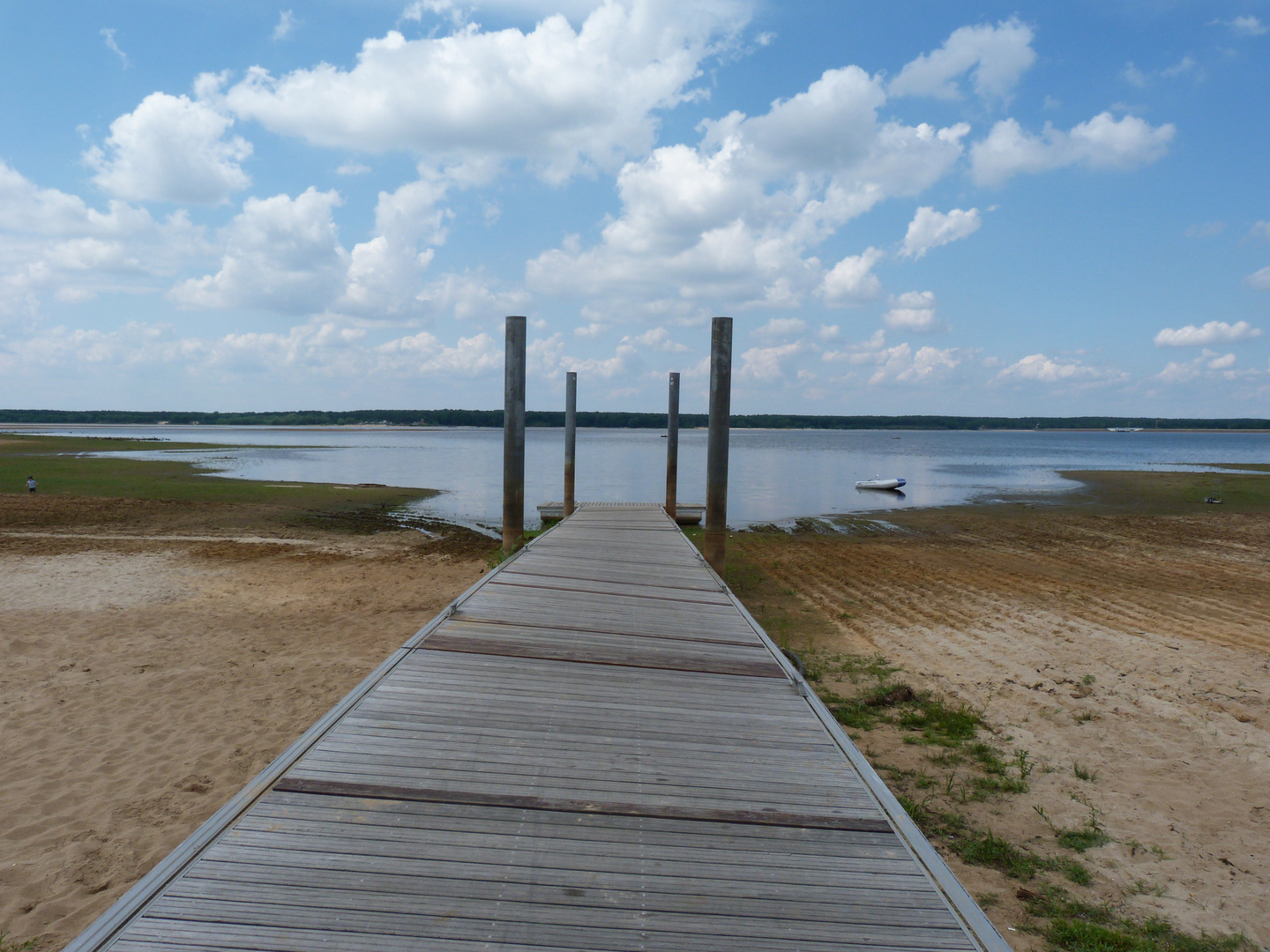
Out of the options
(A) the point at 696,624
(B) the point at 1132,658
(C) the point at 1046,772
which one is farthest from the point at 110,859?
(B) the point at 1132,658

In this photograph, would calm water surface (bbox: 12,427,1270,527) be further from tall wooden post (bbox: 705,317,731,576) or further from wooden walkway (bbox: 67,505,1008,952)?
wooden walkway (bbox: 67,505,1008,952)

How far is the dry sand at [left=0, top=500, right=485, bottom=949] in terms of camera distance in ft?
13.8

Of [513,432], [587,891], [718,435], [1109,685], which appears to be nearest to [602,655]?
[587,891]

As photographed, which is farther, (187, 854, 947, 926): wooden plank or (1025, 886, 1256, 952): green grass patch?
(1025, 886, 1256, 952): green grass patch

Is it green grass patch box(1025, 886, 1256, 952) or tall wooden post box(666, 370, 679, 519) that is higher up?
tall wooden post box(666, 370, 679, 519)

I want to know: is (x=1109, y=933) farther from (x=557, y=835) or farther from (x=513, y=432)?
(x=513, y=432)

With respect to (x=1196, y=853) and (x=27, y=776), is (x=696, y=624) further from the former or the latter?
(x=27, y=776)

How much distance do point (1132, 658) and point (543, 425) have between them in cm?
16499

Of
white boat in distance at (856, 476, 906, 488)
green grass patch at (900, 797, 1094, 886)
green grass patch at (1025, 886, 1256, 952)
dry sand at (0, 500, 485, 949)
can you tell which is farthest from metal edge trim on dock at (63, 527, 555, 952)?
white boat in distance at (856, 476, 906, 488)

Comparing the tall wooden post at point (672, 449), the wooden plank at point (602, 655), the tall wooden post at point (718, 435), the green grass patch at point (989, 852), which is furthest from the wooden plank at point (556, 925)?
the tall wooden post at point (672, 449)

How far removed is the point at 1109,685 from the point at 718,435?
222 inches

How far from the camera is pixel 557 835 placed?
2.83 meters

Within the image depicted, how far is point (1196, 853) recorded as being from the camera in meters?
4.18

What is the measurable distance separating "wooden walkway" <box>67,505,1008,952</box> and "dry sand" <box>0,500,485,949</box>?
173 centimetres
